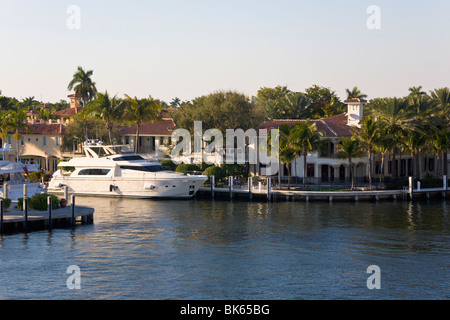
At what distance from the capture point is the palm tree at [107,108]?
83062 millimetres

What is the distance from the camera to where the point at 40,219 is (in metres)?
45.3

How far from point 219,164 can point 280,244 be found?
3804 centimetres

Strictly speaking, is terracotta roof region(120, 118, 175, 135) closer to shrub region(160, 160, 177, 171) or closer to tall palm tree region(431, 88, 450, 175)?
shrub region(160, 160, 177, 171)

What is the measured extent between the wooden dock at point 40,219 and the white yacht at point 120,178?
1704 centimetres

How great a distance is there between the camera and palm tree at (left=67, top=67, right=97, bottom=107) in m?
104

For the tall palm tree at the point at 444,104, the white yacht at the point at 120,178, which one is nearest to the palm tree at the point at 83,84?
the white yacht at the point at 120,178

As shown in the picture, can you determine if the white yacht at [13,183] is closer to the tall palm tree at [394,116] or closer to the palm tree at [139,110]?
the palm tree at [139,110]

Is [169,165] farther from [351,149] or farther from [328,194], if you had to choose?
[351,149]

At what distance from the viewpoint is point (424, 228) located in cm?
4719
